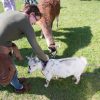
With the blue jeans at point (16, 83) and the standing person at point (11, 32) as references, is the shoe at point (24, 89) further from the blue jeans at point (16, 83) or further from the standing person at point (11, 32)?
the standing person at point (11, 32)

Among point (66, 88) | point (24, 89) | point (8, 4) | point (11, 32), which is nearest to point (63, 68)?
point (66, 88)

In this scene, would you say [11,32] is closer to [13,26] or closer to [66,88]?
[13,26]

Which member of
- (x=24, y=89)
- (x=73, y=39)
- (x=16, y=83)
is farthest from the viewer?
(x=73, y=39)

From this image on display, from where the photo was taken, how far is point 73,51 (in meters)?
7.06

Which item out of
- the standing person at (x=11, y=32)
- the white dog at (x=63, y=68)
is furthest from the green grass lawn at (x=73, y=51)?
the standing person at (x=11, y=32)

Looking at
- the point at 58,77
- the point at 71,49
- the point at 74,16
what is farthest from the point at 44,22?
the point at 74,16

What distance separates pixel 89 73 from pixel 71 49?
126cm

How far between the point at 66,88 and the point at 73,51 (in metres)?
1.63

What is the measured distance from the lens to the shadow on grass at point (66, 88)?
17.8 ft

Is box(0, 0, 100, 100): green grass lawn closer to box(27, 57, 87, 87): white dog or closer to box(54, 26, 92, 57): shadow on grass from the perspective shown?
box(54, 26, 92, 57): shadow on grass

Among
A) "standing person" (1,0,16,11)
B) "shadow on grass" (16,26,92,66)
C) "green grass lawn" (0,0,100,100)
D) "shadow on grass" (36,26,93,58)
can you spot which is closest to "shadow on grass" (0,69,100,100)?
"green grass lawn" (0,0,100,100)

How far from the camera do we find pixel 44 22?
671 cm

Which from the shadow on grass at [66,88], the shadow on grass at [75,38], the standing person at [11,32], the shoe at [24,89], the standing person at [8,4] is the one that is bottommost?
the shadow on grass at [75,38]

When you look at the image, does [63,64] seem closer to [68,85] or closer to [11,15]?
[68,85]
